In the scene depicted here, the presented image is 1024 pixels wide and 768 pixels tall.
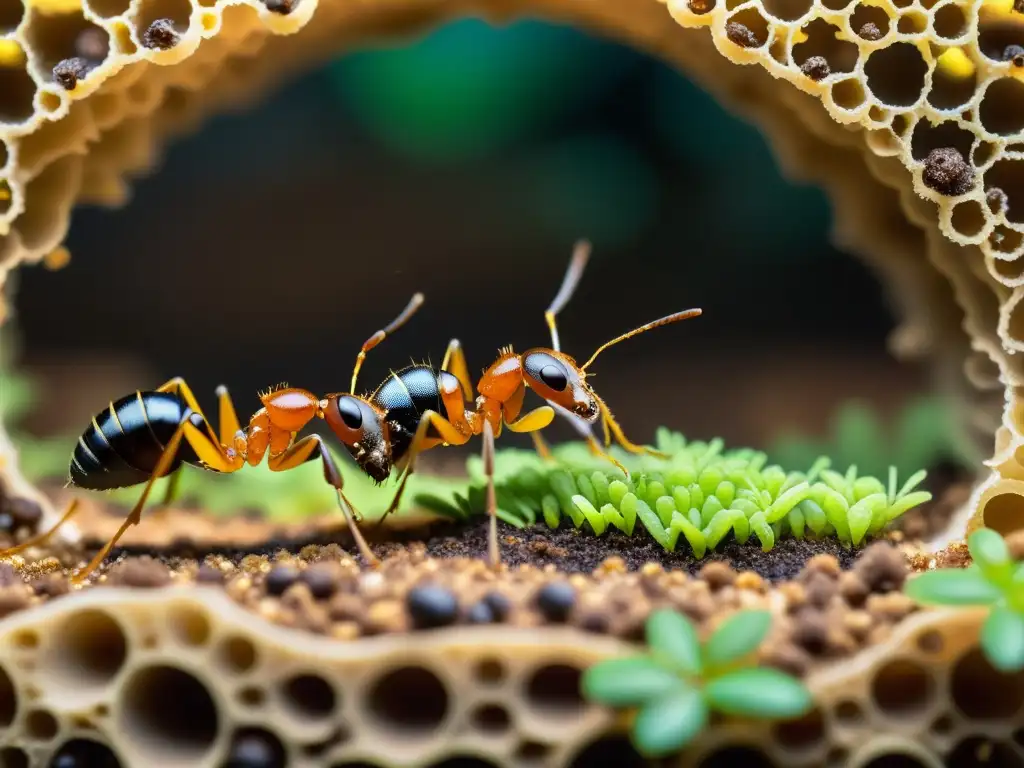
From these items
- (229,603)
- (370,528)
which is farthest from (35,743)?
(370,528)

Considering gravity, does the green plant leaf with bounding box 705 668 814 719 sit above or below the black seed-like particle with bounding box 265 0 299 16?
below

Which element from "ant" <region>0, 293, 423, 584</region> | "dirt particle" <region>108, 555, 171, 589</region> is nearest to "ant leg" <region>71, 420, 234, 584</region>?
"ant" <region>0, 293, 423, 584</region>

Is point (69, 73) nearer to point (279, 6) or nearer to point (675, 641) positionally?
point (279, 6)

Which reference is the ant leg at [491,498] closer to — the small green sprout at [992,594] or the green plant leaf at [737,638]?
the green plant leaf at [737,638]

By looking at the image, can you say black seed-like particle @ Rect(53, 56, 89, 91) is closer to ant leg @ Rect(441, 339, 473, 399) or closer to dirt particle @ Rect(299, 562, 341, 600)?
ant leg @ Rect(441, 339, 473, 399)

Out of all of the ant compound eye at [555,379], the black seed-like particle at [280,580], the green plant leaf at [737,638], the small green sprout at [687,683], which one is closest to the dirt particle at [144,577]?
the black seed-like particle at [280,580]

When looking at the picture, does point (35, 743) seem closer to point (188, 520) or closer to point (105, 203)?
point (188, 520)
